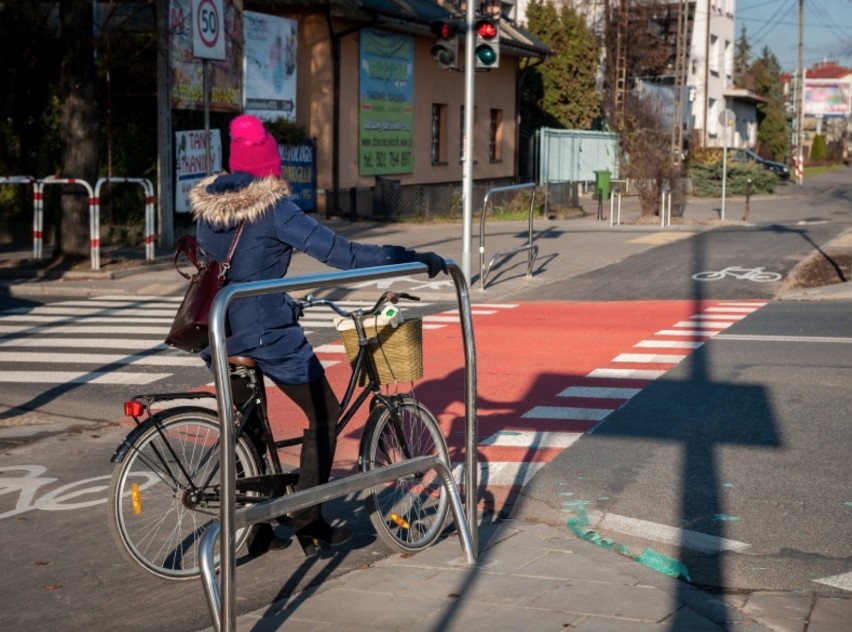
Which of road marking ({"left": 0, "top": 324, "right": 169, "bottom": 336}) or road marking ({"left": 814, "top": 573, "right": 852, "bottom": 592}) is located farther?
road marking ({"left": 0, "top": 324, "right": 169, "bottom": 336})

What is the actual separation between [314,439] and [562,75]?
1683 inches

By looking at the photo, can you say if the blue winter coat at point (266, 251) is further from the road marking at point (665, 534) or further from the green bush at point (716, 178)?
the green bush at point (716, 178)

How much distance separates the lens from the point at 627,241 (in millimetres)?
25281

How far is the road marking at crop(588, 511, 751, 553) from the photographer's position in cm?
611

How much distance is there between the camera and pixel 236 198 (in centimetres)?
536

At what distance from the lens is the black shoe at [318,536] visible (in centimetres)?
562

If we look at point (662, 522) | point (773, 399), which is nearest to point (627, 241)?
point (773, 399)

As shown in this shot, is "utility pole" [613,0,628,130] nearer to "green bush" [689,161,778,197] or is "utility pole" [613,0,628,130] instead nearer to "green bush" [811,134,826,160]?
"green bush" [689,161,778,197]

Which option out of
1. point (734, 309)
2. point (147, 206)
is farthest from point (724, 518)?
point (147, 206)

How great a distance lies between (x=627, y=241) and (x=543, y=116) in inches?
903

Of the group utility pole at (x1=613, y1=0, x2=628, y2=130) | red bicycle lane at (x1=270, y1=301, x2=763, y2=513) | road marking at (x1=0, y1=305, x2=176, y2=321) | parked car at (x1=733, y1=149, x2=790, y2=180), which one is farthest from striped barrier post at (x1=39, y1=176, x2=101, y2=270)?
parked car at (x1=733, y1=149, x2=790, y2=180)

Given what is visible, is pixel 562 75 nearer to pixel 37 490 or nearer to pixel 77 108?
pixel 77 108

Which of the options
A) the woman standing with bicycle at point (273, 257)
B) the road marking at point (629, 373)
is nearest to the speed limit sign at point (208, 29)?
the road marking at point (629, 373)

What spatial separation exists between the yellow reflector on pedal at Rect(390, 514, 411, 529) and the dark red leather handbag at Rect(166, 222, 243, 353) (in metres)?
1.19
